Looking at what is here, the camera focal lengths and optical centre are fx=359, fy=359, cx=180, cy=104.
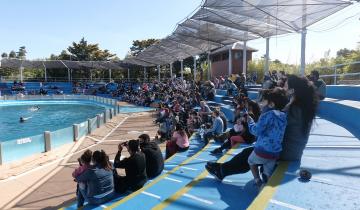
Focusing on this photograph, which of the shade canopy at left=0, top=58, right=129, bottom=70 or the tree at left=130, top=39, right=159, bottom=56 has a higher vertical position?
the tree at left=130, top=39, right=159, bottom=56

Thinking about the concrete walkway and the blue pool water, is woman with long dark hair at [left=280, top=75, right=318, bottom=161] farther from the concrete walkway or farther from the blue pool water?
the blue pool water

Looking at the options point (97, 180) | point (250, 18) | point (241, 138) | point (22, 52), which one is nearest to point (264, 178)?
point (97, 180)

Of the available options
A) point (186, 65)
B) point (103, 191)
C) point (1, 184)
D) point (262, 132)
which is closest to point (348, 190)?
point (262, 132)

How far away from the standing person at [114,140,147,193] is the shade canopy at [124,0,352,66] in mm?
8464

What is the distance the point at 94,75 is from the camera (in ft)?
184

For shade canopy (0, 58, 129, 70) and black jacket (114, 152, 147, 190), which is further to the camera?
shade canopy (0, 58, 129, 70)

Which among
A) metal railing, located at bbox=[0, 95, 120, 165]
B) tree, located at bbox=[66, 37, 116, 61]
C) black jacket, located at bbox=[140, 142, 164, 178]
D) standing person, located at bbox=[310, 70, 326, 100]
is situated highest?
tree, located at bbox=[66, 37, 116, 61]

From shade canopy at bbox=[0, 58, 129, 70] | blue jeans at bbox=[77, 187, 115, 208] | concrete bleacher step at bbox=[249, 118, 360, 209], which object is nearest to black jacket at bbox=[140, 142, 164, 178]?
blue jeans at bbox=[77, 187, 115, 208]

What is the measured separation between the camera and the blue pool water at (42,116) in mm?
22991

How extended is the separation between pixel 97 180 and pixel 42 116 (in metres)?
26.8

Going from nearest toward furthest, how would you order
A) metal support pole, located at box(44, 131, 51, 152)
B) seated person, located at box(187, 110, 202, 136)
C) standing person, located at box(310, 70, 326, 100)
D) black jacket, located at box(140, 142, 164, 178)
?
black jacket, located at box(140, 142, 164, 178) → standing person, located at box(310, 70, 326, 100) → metal support pole, located at box(44, 131, 51, 152) → seated person, located at box(187, 110, 202, 136)

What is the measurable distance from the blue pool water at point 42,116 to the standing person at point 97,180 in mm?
16232

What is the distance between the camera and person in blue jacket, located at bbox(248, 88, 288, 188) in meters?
4.27

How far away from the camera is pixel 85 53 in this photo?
57.9m
